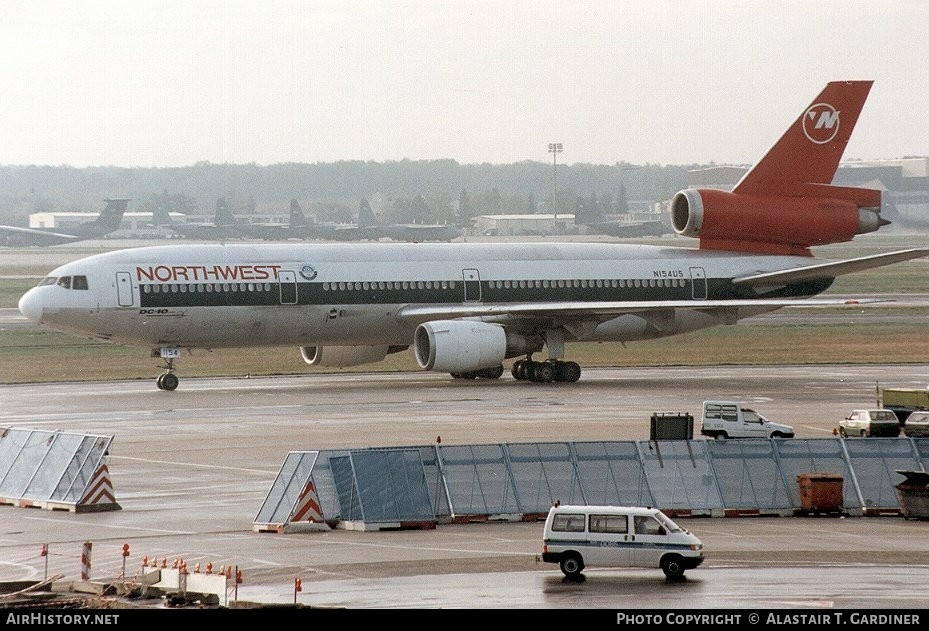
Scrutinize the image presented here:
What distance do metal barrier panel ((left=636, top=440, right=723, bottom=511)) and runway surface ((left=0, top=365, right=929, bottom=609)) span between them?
28.3 inches

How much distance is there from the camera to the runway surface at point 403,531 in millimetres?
20406

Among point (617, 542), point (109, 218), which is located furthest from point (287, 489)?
point (109, 218)

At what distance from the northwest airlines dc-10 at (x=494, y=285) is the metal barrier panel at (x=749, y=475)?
784 inches

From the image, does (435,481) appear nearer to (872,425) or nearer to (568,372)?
(872,425)

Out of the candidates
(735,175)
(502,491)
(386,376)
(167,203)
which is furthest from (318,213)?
(502,491)

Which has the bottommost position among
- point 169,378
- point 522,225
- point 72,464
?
point 522,225

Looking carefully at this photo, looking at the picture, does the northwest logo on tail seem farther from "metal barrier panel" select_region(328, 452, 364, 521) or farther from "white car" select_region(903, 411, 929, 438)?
"metal barrier panel" select_region(328, 452, 364, 521)

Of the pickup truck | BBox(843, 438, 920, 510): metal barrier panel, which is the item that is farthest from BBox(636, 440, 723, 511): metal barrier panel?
the pickup truck

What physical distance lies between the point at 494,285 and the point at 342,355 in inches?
249

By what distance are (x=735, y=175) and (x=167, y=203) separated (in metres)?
70.2

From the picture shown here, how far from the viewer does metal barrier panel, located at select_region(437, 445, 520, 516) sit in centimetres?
2753

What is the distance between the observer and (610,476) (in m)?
28.7

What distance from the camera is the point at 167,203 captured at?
184000mm

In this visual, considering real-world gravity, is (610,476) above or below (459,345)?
below
